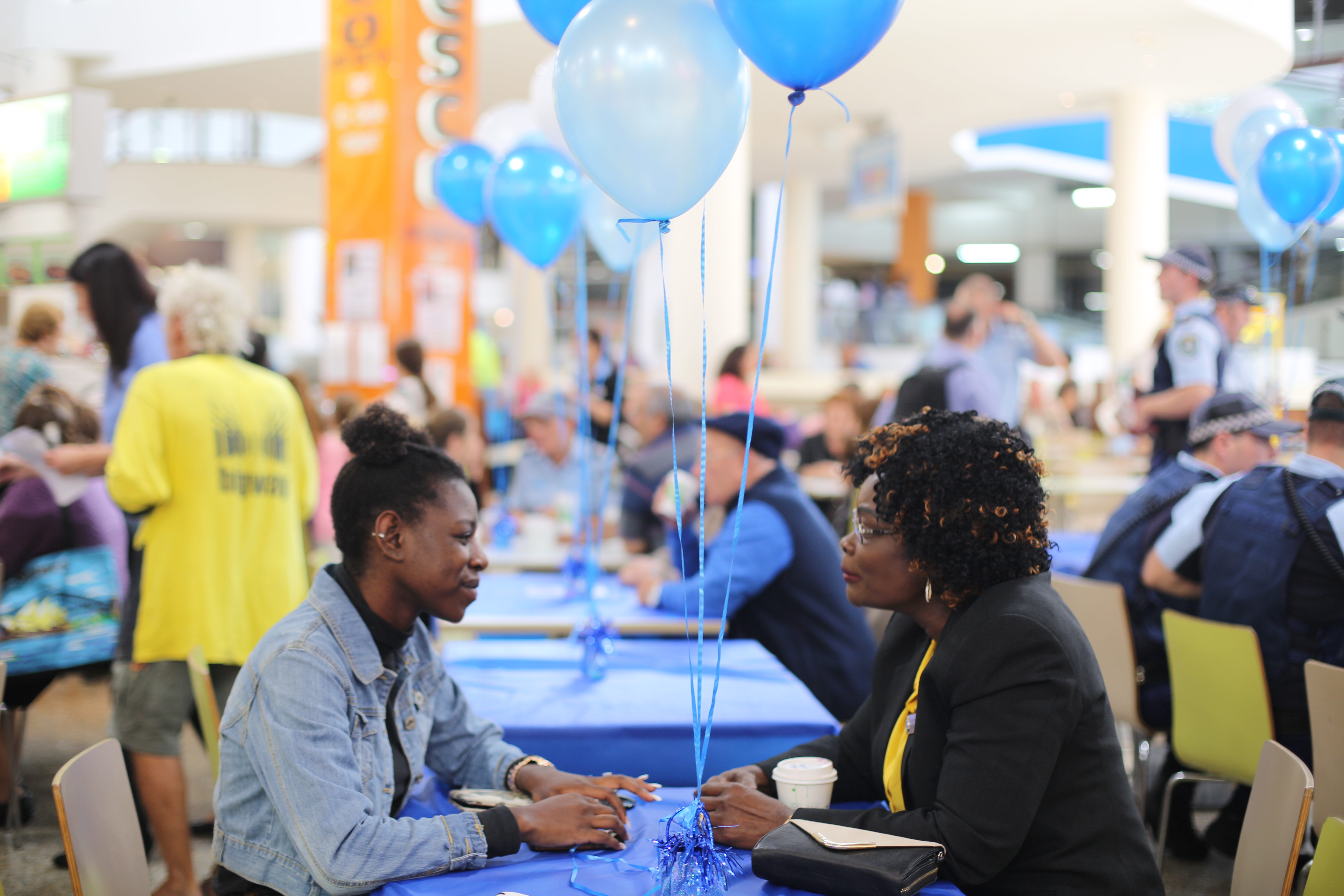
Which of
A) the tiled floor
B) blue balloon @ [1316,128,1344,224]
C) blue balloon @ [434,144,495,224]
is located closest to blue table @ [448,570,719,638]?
the tiled floor

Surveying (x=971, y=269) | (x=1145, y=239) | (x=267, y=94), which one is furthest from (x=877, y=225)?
(x=267, y=94)

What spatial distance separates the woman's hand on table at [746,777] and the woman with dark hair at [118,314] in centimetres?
224

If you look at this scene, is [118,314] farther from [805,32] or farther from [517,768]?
[805,32]

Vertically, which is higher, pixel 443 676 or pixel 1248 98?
pixel 1248 98

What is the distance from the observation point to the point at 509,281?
627 inches

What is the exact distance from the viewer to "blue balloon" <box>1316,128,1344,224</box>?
158 inches

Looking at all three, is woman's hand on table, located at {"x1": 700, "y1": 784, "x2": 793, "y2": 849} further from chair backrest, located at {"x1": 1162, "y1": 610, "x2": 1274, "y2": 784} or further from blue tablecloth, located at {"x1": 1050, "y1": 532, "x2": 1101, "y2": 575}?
blue tablecloth, located at {"x1": 1050, "y1": 532, "x2": 1101, "y2": 575}

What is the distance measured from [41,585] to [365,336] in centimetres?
304

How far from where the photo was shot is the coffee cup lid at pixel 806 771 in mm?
1691

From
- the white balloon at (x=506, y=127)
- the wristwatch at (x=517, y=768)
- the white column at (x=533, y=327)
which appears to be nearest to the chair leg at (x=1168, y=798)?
the wristwatch at (x=517, y=768)

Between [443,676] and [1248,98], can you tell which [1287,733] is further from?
[1248,98]

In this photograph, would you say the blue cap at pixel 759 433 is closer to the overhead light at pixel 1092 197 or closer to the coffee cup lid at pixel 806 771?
the coffee cup lid at pixel 806 771

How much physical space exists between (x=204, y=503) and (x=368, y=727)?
4.09ft

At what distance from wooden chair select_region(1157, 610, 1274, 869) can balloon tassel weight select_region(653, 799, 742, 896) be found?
66.3 inches
